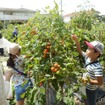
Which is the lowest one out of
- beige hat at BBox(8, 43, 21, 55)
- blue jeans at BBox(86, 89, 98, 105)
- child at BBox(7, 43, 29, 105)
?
blue jeans at BBox(86, 89, 98, 105)

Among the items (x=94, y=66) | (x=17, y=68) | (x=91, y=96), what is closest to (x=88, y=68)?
(x=94, y=66)

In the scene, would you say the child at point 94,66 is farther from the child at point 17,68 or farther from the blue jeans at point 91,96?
the child at point 17,68

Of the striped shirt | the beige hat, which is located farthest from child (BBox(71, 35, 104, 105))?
the beige hat

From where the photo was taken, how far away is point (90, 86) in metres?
3.25

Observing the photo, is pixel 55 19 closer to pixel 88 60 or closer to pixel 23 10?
pixel 88 60

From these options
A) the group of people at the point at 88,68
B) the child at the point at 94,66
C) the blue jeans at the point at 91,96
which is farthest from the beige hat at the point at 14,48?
the blue jeans at the point at 91,96

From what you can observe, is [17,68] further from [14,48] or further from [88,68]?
[88,68]

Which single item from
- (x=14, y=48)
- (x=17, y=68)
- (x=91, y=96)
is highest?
(x=14, y=48)

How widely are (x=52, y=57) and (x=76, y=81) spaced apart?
1.34 ft

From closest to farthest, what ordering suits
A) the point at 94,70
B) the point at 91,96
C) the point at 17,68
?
the point at 94,70
the point at 91,96
the point at 17,68

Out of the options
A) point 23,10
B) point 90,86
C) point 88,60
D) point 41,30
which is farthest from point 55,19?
point 23,10

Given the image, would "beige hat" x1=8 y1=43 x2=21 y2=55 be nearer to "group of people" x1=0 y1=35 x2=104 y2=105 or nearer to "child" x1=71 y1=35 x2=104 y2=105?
"group of people" x1=0 y1=35 x2=104 y2=105

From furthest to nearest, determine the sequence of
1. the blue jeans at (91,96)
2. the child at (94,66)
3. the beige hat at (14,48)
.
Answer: the beige hat at (14,48) < the blue jeans at (91,96) < the child at (94,66)

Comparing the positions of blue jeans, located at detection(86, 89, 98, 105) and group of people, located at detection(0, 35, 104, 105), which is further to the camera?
blue jeans, located at detection(86, 89, 98, 105)
